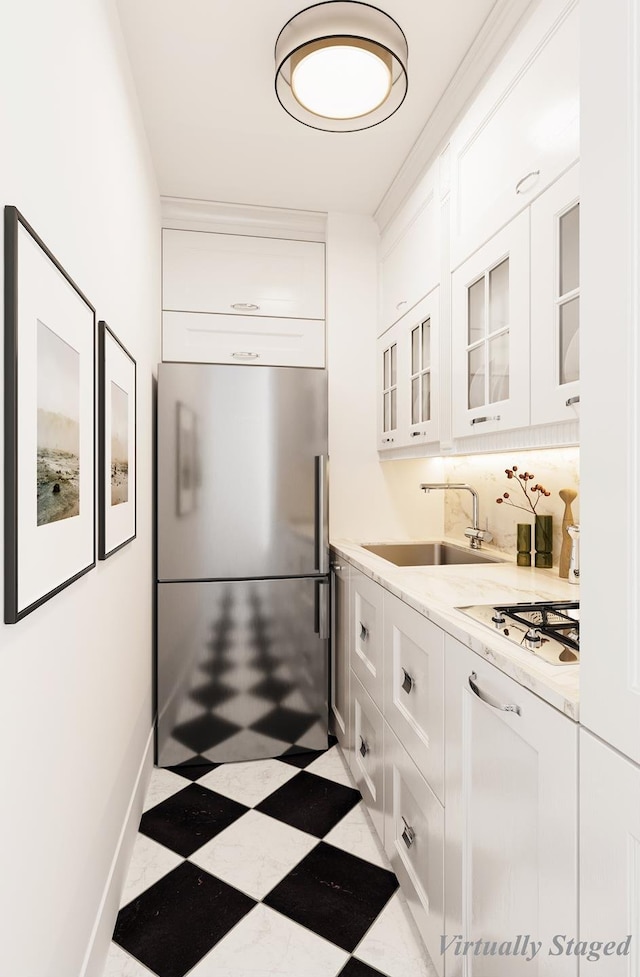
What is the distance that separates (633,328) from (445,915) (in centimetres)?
132

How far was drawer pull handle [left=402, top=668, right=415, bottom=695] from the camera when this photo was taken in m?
1.55

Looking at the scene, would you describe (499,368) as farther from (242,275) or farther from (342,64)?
(242,275)

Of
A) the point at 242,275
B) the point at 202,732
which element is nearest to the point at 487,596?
the point at 202,732

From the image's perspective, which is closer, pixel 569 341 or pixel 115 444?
pixel 569 341

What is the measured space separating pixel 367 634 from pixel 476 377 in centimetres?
99

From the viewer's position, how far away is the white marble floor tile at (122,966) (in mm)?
1381

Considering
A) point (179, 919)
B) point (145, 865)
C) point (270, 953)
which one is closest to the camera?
point (270, 953)

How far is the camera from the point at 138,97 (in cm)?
202

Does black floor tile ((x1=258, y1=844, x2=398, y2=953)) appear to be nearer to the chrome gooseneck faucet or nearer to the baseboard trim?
the baseboard trim

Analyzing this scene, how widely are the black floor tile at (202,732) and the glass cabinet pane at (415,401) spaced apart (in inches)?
61.4

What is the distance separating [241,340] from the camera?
2.91 meters

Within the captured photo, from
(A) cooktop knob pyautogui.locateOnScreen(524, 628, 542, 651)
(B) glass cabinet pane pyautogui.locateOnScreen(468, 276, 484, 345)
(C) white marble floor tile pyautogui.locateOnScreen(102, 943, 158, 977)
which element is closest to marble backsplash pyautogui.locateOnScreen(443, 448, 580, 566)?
(B) glass cabinet pane pyautogui.locateOnScreen(468, 276, 484, 345)

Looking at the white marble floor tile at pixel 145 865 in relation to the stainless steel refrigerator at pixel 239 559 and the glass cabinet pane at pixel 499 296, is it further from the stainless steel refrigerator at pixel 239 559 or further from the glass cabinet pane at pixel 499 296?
the glass cabinet pane at pixel 499 296

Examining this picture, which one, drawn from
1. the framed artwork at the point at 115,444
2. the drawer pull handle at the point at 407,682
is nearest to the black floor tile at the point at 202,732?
the framed artwork at the point at 115,444
